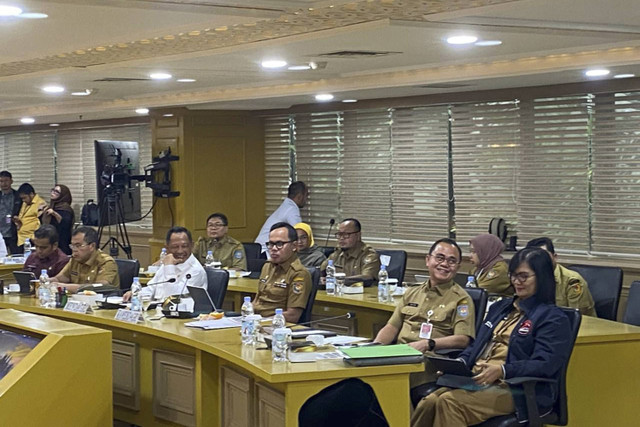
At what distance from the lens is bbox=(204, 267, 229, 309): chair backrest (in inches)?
267

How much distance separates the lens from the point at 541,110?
8.88 meters

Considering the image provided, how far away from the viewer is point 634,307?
5.93 meters

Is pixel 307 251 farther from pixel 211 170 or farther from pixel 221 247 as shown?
pixel 211 170

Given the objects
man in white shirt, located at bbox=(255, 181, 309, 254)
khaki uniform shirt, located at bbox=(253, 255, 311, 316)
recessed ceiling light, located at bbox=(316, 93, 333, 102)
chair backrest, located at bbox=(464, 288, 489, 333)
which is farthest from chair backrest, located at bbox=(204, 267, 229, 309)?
man in white shirt, located at bbox=(255, 181, 309, 254)

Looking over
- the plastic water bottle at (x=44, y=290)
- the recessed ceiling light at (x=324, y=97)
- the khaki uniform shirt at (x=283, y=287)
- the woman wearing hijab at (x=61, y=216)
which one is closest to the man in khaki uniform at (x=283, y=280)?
the khaki uniform shirt at (x=283, y=287)

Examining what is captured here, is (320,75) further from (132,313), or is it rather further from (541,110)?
(132,313)

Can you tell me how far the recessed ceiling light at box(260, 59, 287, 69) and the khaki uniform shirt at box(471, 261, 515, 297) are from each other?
2.08m

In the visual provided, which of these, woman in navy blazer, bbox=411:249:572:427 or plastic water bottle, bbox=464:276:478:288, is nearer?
woman in navy blazer, bbox=411:249:572:427

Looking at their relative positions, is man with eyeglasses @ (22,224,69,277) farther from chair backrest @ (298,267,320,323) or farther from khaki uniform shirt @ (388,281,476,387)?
khaki uniform shirt @ (388,281,476,387)

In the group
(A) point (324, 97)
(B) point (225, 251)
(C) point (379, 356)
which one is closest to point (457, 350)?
(C) point (379, 356)

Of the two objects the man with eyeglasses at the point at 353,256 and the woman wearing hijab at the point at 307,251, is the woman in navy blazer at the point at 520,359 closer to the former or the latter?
the man with eyeglasses at the point at 353,256

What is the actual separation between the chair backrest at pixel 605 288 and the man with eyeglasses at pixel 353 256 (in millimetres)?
1908

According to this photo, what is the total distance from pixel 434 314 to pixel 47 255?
152 inches

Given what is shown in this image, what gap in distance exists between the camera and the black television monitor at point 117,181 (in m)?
11.5
